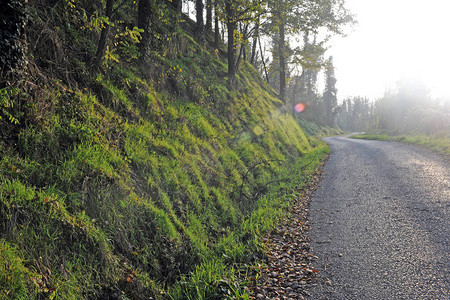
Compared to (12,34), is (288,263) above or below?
below

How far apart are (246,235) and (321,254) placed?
1369mm

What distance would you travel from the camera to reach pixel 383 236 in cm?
452

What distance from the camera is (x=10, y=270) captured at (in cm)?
239

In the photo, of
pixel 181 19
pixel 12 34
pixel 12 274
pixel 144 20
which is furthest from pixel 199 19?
pixel 12 274

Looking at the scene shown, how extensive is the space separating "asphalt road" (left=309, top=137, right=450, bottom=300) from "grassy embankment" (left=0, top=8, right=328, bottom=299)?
108 cm

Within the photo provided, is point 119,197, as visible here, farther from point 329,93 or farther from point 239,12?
point 329,93

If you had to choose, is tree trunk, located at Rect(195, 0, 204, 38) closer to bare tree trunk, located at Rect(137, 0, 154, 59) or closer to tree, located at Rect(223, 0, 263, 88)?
tree, located at Rect(223, 0, 263, 88)

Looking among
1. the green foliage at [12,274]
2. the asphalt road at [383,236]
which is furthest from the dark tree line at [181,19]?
the asphalt road at [383,236]

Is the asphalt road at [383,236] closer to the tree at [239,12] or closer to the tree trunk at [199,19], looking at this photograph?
the tree at [239,12]

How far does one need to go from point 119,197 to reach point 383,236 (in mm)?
4546

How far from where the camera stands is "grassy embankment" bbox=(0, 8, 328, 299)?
286 centimetres

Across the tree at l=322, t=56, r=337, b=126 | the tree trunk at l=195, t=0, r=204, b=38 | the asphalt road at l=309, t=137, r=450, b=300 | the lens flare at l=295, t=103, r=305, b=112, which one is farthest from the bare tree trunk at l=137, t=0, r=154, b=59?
the tree at l=322, t=56, r=337, b=126

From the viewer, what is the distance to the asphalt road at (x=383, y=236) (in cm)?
328

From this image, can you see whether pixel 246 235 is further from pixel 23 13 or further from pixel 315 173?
pixel 315 173
